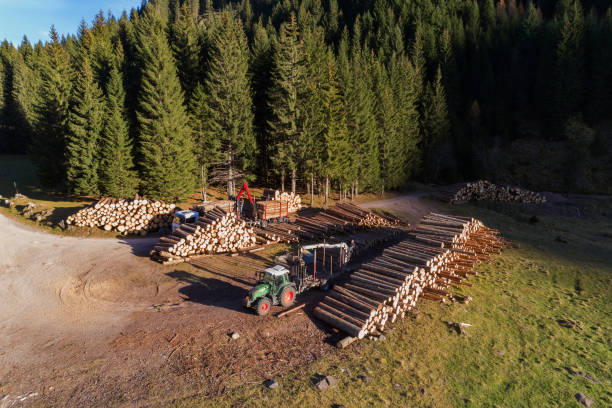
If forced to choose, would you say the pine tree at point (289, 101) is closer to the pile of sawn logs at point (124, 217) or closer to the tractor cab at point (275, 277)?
the pile of sawn logs at point (124, 217)

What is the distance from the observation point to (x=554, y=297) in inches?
643

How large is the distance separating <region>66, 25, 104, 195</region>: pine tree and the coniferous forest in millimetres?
124

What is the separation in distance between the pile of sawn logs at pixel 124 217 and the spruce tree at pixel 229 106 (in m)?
10.1

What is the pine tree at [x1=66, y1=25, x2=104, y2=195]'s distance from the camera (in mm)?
30547

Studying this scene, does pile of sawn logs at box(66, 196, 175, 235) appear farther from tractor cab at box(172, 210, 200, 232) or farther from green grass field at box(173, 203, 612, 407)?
Answer: green grass field at box(173, 203, 612, 407)

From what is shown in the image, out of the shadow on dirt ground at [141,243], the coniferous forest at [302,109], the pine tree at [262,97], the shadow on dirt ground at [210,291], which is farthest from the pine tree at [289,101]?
the shadow on dirt ground at [210,291]

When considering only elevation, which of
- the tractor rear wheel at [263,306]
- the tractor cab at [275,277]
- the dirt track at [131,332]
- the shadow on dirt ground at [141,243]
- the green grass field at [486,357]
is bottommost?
the green grass field at [486,357]

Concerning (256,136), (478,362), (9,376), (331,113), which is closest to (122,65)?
(256,136)

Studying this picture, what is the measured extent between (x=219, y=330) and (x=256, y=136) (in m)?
28.7

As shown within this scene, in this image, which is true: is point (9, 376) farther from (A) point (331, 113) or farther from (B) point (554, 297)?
(A) point (331, 113)

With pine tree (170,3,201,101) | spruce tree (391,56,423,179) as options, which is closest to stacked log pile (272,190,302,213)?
pine tree (170,3,201,101)

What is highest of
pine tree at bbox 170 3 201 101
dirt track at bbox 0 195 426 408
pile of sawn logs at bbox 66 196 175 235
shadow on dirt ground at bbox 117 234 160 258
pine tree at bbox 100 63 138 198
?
pine tree at bbox 170 3 201 101

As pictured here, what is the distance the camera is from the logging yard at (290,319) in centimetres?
964

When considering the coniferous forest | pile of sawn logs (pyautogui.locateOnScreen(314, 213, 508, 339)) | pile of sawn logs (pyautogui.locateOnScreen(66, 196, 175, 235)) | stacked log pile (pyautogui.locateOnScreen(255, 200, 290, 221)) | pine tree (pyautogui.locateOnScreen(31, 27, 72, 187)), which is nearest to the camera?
pile of sawn logs (pyautogui.locateOnScreen(314, 213, 508, 339))
